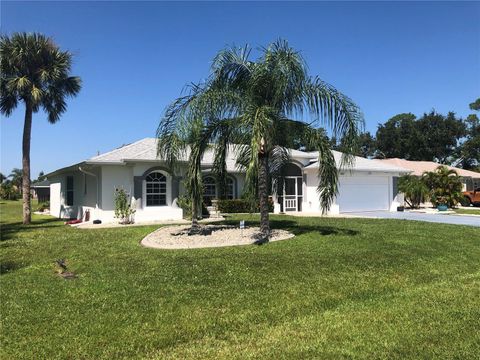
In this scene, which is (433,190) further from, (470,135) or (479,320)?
(470,135)

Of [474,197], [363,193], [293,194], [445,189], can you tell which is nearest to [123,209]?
[293,194]

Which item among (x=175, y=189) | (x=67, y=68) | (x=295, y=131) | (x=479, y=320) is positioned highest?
(x=67, y=68)

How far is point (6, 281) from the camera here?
26.2 ft

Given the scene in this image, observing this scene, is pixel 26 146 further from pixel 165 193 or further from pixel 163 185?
pixel 165 193

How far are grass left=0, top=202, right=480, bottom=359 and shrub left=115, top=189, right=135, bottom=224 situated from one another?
781cm

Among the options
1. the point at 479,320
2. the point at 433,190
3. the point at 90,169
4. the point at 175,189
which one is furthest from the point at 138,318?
the point at 433,190

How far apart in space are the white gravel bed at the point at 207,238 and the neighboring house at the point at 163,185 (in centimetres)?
258

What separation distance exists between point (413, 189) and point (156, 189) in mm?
17363

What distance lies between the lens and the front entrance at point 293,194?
25.6m

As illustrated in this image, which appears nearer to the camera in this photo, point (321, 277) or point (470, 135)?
point (321, 277)

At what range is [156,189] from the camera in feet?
68.5

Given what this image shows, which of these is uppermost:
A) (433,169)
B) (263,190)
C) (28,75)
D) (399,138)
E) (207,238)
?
(399,138)

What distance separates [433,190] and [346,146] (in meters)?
21.1

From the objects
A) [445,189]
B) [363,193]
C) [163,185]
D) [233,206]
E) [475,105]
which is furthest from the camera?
[475,105]
